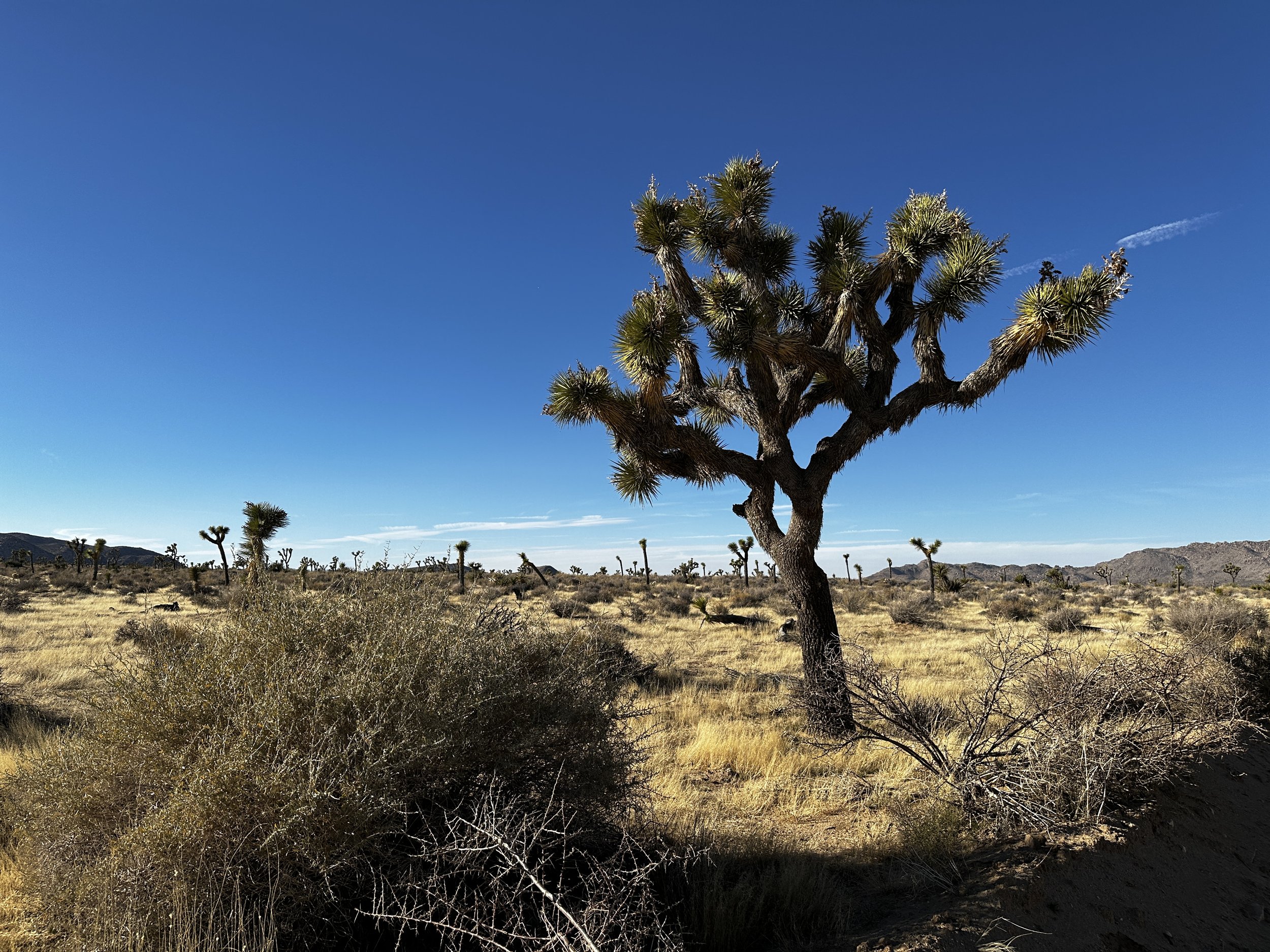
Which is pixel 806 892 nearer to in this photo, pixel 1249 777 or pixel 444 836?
pixel 444 836

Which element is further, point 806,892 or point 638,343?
point 638,343

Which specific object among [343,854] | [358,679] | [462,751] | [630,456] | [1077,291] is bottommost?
[343,854]

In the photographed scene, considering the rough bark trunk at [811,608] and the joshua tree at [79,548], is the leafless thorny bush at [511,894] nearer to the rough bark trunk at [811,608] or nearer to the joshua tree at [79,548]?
the rough bark trunk at [811,608]

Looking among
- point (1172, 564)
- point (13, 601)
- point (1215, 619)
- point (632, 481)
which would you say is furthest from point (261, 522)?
point (1172, 564)

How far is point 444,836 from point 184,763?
1409 millimetres

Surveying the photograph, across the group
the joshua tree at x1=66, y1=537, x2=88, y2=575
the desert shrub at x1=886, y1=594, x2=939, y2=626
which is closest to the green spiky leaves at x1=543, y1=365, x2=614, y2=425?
the desert shrub at x1=886, y1=594, x2=939, y2=626

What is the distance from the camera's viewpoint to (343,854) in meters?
3.16

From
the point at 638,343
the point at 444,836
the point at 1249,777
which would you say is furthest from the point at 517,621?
the point at 1249,777

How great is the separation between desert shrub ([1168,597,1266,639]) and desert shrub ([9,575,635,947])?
37.0 feet

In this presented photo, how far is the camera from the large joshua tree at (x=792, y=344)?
8594 mm

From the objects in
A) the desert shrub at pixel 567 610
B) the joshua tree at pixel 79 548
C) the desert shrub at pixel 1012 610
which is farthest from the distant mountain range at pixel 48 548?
the desert shrub at pixel 1012 610

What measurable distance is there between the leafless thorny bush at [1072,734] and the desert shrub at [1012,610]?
16.4 meters

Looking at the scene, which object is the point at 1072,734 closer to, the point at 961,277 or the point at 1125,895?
the point at 1125,895

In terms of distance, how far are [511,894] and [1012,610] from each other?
24094 mm
